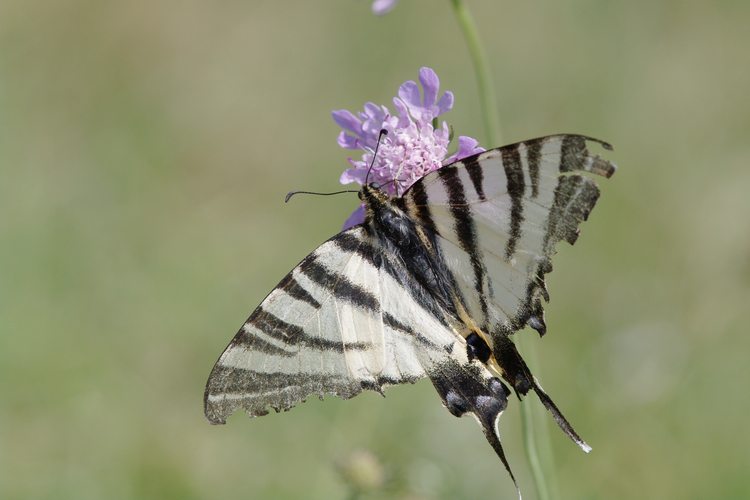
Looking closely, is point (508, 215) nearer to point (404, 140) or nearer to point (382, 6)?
point (404, 140)

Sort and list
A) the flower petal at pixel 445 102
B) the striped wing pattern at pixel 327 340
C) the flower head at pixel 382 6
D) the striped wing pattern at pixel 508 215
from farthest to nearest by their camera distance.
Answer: the flower head at pixel 382 6 → the flower petal at pixel 445 102 → the striped wing pattern at pixel 327 340 → the striped wing pattern at pixel 508 215

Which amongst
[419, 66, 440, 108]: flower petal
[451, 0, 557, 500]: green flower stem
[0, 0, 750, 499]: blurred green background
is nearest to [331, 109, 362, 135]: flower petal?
[419, 66, 440, 108]: flower petal

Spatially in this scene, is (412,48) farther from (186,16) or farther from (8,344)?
(8,344)

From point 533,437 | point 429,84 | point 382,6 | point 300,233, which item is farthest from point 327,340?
point 300,233

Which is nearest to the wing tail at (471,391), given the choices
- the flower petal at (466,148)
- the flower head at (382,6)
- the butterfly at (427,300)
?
the butterfly at (427,300)

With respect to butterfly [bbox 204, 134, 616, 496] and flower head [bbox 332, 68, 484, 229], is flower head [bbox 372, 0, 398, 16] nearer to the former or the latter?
flower head [bbox 332, 68, 484, 229]

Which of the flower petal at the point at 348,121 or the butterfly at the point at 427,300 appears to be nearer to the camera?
the butterfly at the point at 427,300

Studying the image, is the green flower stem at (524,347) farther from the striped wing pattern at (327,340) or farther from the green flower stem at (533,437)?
the striped wing pattern at (327,340)
